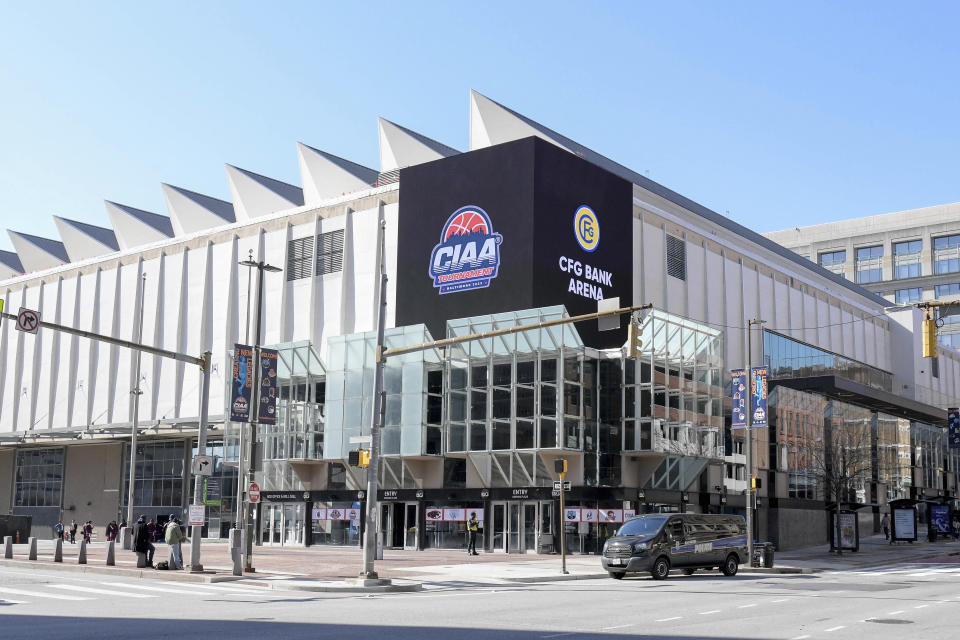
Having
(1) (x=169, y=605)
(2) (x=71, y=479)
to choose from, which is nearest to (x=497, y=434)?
(1) (x=169, y=605)

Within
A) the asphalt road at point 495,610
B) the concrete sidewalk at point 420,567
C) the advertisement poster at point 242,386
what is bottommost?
the concrete sidewalk at point 420,567

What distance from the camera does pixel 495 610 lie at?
19250 mm

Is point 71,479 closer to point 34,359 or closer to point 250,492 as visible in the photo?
point 34,359

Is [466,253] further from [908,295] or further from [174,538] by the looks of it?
[908,295]

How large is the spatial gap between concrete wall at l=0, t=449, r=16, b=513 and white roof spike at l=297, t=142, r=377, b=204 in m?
37.5

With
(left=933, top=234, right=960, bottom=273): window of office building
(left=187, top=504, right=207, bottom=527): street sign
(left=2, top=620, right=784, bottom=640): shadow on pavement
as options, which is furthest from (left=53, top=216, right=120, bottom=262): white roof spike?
(left=933, top=234, right=960, bottom=273): window of office building

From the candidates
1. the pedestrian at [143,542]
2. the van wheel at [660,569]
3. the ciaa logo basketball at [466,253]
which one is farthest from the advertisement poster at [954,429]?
the pedestrian at [143,542]

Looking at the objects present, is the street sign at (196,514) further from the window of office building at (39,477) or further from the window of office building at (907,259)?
the window of office building at (907,259)

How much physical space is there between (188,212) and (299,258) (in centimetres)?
1912

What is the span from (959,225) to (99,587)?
110 metres

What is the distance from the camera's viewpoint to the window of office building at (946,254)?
Result: 11450 centimetres

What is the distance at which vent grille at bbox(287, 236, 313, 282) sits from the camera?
6353 centimetres

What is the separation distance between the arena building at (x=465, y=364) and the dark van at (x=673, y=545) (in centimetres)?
1032

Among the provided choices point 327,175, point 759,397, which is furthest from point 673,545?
point 327,175
